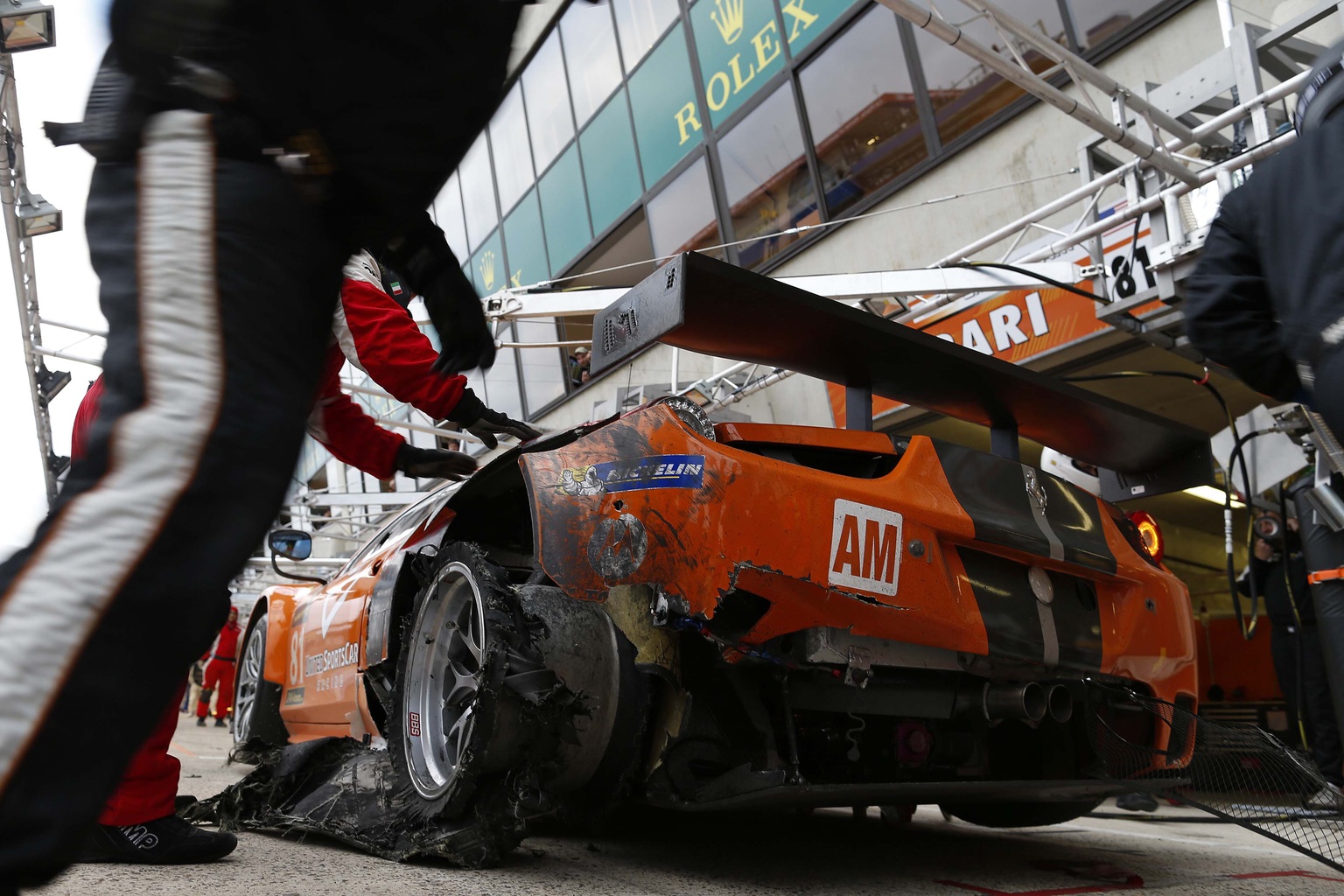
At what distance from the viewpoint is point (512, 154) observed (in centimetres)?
1636

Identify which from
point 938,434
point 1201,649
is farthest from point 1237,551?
point 938,434

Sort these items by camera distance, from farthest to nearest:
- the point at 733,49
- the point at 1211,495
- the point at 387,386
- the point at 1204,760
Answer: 1. the point at 733,49
2. the point at 1211,495
3. the point at 1204,760
4. the point at 387,386

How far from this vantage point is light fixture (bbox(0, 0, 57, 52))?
620cm

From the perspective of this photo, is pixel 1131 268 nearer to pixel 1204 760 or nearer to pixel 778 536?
pixel 1204 760

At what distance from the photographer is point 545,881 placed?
2426mm

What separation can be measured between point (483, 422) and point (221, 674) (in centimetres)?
1465

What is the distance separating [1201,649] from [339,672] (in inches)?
354

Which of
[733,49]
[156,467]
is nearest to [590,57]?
[733,49]

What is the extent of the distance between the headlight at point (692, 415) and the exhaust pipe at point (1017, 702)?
3.34 ft

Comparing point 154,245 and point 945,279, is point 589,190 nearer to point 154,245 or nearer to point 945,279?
point 945,279

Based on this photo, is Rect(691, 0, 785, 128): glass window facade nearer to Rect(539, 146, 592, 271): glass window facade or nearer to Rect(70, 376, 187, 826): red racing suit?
Rect(539, 146, 592, 271): glass window facade

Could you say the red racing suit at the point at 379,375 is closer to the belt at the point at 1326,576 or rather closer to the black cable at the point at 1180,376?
the black cable at the point at 1180,376

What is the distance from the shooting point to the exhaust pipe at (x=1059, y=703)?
2562mm

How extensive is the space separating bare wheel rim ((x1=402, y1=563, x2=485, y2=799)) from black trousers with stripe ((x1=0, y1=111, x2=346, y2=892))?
6.21 feet
